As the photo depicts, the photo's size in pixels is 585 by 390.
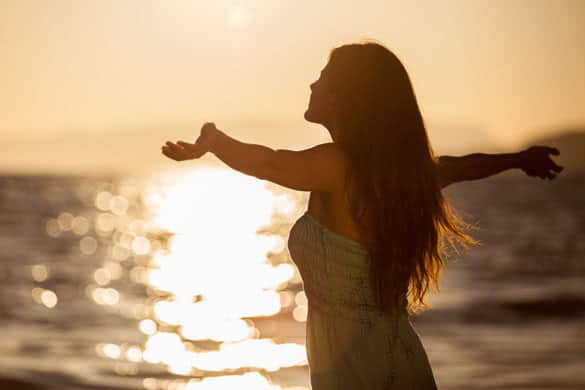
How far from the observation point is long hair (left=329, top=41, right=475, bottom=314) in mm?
3609

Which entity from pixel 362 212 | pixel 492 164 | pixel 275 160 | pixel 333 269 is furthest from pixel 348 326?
pixel 492 164

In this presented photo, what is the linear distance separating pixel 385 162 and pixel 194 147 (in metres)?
0.64

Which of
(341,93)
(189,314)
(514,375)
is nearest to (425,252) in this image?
(341,93)

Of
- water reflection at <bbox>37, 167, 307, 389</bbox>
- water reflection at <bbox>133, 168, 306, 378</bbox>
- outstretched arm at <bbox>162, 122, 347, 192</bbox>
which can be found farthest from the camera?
water reflection at <bbox>133, 168, 306, 378</bbox>

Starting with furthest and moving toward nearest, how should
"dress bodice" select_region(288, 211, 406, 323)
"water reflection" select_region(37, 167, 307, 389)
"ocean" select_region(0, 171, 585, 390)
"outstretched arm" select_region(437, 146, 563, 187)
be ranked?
"water reflection" select_region(37, 167, 307, 389) → "ocean" select_region(0, 171, 585, 390) → "outstretched arm" select_region(437, 146, 563, 187) → "dress bodice" select_region(288, 211, 406, 323)

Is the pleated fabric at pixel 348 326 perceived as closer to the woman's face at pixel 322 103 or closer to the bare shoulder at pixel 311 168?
the bare shoulder at pixel 311 168

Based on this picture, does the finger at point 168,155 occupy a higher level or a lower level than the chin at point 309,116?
lower

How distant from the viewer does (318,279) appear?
12.4 feet

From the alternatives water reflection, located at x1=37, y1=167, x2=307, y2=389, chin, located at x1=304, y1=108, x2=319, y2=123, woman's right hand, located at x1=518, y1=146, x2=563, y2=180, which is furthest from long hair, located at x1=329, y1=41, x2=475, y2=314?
water reflection, located at x1=37, y1=167, x2=307, y2=389

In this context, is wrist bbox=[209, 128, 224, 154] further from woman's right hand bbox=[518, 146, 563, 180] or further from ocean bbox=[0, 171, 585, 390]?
ocean bbox=[0, 171, 585, 390]

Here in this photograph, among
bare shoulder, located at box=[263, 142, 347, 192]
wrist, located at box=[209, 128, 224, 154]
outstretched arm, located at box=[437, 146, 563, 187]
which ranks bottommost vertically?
bare shoulder, located at box=[263, 142, 347, 192]

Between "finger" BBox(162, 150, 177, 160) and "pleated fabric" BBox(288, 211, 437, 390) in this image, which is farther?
"pleated fabric" BBox(288, 211, 437, 390)

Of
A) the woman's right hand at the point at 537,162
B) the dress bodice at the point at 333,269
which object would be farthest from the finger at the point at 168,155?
the woman's right hand at the point at 537,162

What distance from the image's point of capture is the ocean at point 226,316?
600 inches
